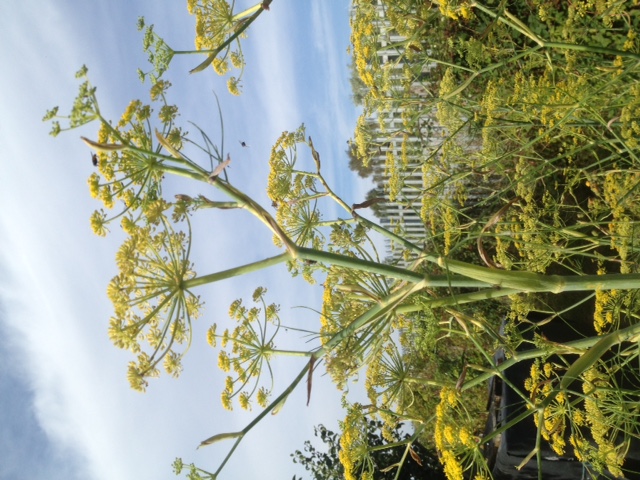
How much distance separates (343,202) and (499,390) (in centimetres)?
430

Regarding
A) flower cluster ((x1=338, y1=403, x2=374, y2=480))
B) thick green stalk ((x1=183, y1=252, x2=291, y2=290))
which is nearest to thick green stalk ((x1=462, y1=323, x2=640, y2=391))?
flower cluster ((x1=338, y1=403, x2=374, y2=480))

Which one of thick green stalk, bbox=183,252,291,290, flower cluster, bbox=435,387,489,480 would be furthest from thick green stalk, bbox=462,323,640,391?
thick green stalk, bbox=183,252,291,290

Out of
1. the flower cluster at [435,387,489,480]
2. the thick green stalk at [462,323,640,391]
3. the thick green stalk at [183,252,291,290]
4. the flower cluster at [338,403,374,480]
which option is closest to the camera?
the thick green stalk at [183,252,291,290]

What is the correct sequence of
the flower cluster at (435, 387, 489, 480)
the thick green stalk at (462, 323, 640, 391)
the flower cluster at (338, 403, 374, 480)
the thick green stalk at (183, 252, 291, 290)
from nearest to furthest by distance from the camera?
the thick green stalk at (183, 252, 291, 290) → the flower cluster at (435, 387, 489, 480) → the thick green stalk at (462, 323, 640, 391) → the flower cluster at (338, 403, 374, 480)

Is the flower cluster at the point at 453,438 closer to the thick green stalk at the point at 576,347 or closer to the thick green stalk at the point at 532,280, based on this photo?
the thick green stalk at the point at 576,347

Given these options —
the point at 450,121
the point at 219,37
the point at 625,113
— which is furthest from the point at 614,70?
the point at 219,37

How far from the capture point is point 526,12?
9.69 metres

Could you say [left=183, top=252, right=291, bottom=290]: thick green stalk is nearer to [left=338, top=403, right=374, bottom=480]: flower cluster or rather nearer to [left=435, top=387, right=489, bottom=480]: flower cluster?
[left=435, top=387, right=489, bottom=480]: flower cluster

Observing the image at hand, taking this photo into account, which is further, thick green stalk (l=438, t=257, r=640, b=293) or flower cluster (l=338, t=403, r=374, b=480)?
flower cluster (l=338, t=403, r=374, b=480)

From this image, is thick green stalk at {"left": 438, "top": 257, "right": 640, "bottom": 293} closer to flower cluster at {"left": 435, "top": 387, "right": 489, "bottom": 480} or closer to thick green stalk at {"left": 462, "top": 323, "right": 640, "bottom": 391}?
thick green stalk at {"left": 462, "top": 323, "right": 640, "bottom": 391}

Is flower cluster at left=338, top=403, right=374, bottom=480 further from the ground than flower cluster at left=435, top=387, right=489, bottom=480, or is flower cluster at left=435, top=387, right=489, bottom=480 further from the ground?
flower cluster at left=338, top=403, right=374, bottom=480

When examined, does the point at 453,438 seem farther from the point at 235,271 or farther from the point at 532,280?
the point at 235,271

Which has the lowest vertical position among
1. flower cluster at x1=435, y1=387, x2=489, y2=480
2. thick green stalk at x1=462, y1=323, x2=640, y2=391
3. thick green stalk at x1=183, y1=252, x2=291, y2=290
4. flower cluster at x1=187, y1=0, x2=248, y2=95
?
flower cluster at x1=435, y1=387, x2=489, y2=480

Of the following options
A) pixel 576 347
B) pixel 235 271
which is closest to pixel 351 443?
pixel 576 347
